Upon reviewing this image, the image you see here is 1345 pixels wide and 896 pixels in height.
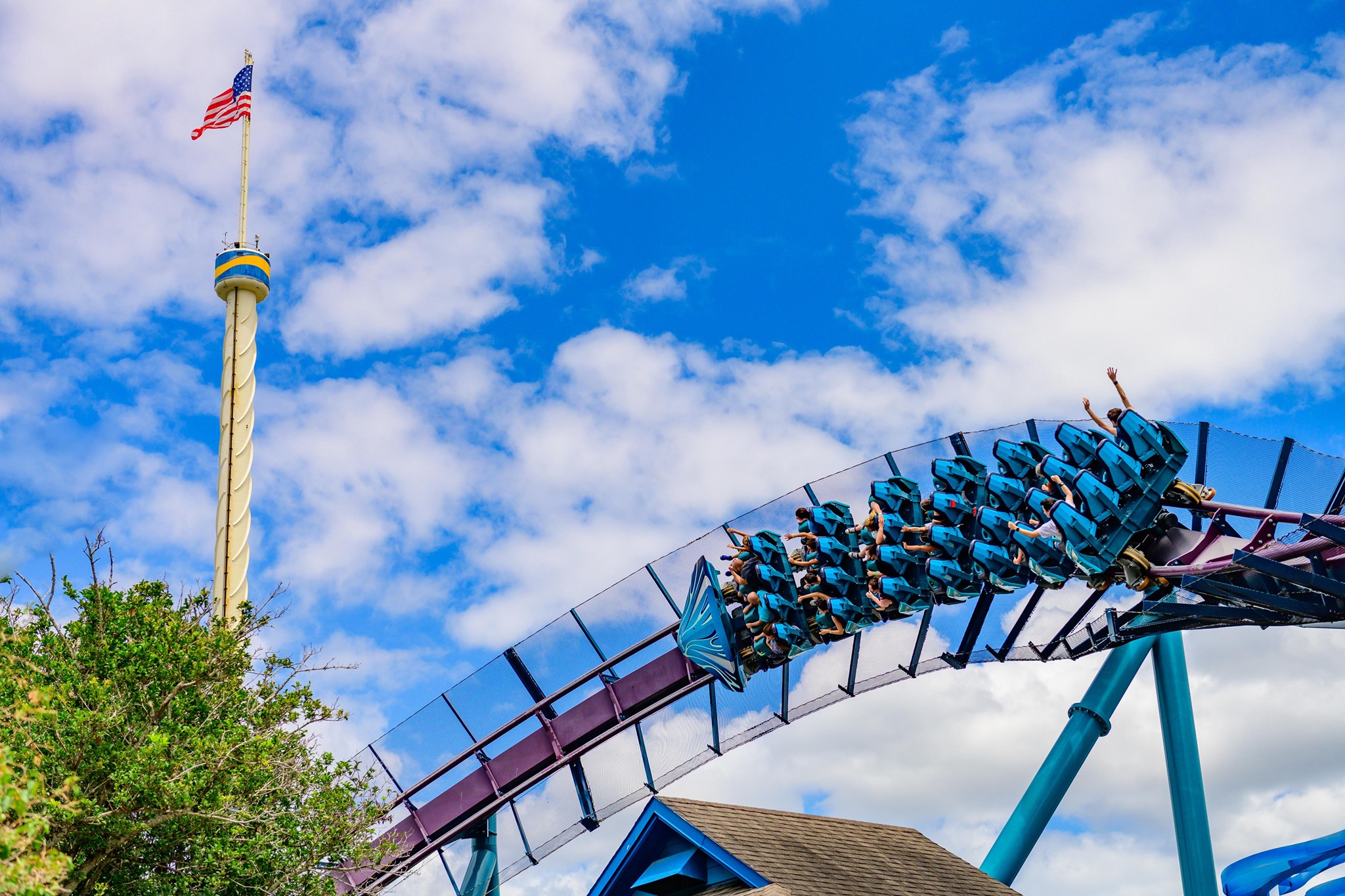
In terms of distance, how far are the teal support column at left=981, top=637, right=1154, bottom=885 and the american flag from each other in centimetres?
3206

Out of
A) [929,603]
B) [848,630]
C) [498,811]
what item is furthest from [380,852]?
[929,603]

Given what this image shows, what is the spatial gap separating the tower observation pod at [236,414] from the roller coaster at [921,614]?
2060cm

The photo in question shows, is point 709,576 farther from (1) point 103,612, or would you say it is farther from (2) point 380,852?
(1) point 103,612

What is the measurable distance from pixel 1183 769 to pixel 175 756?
11783mm

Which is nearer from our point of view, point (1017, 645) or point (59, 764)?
point (59, 764)

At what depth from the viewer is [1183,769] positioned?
16016 mm

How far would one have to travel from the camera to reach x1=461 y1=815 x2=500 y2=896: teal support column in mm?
19094

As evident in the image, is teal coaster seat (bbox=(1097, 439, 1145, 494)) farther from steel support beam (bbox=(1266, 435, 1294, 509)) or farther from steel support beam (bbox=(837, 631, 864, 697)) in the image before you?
steel support beam (bbox=(837, 631, 864, 697))

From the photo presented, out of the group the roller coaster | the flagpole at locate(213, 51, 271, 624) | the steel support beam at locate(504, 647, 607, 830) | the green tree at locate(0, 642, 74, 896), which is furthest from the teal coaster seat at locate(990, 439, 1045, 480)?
the flagpole at locate(213, 51, 271, 624)

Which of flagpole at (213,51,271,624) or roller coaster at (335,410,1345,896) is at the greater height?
flagpole at (213,51,271,624)

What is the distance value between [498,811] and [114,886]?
623cm

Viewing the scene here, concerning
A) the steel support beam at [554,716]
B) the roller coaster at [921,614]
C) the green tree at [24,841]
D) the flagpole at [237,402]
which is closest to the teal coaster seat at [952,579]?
the roller coaster at [921,614]

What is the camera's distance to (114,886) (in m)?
14.1

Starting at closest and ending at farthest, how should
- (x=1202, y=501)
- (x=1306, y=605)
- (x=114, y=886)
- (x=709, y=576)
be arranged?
(x=1306, y=605), (x=1202, y=501), (x=114, y=886), (x=709, y=576)
